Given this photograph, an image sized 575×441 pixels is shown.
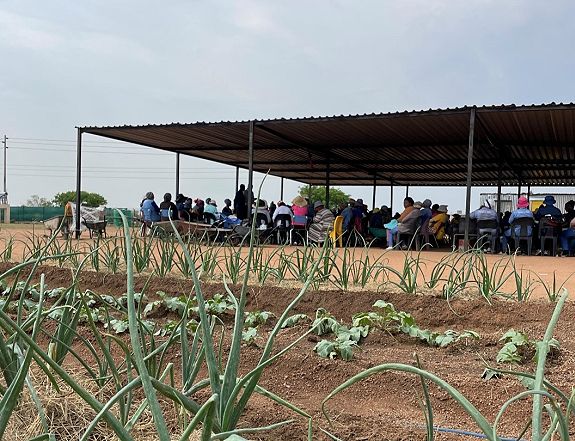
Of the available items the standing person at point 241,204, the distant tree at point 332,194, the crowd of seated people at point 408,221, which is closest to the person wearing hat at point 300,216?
the crowd of seated people at point 408,221

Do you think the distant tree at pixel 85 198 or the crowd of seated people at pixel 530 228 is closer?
the crowd of seated people at pixel 530 228

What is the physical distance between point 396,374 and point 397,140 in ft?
39.1

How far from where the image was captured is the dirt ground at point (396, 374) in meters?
1.71

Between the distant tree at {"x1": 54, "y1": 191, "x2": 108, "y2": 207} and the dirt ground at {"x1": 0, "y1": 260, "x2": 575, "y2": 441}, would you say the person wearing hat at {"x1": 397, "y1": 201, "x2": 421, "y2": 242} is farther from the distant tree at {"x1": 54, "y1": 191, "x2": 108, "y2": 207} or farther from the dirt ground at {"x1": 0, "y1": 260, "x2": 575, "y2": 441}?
the distant tree at {"x1": 54, "y1": 191, "x2": 108, "y2": 207}

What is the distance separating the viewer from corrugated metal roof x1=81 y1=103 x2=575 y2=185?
417 inches

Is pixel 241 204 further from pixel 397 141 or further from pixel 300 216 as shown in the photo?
pixel 397 141

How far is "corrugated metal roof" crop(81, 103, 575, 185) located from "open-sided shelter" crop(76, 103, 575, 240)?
2 centimetres

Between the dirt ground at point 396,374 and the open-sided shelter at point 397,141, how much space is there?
21.5ft

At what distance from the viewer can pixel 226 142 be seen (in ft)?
49.3

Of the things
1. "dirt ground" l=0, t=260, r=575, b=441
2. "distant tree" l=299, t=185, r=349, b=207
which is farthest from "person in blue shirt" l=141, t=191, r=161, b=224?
"distant tree" l=299, t=185, r=349, b=207

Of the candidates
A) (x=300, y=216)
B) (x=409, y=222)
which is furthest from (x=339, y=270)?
(x=300, y=216)

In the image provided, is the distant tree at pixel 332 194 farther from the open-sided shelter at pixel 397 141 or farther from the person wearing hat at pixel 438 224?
the person wearing hat at pixel 438 224

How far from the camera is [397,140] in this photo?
13641mm

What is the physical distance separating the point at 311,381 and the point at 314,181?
75.7ft
